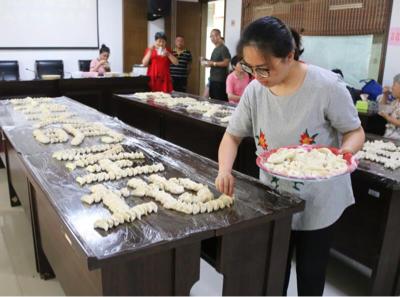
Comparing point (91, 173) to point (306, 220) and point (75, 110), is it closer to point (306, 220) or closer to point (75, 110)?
point (306, 220)

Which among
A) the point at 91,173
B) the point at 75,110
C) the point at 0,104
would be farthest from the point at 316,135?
the point at 0,104

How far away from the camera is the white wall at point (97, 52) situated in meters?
6.91

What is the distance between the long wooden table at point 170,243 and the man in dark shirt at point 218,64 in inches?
180

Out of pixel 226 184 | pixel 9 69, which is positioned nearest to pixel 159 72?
pixel 9 69

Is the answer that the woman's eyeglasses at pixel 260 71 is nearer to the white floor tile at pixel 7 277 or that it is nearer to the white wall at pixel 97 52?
the white floor tile at pixel 7 277

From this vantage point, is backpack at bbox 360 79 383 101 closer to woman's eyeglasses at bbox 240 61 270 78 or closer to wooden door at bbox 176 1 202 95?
woman's eyeglasses at bbox 240 61 270 78

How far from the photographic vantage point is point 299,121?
1.33 meters

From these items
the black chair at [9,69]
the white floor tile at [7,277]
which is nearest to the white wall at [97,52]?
the black chair at [9,69]

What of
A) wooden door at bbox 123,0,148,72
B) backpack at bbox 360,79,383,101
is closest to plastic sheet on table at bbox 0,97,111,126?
backpack at bbox 360,79,383,101

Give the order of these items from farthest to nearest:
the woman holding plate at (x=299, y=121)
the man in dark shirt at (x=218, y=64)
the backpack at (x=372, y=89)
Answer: the man in dark shirt at (x=218, y=64) < the backpack at (x=372, y=89) < the woman holding plate at (x=299, y=121)

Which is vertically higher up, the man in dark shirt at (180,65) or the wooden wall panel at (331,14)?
the wooden wall panel at (331,14)

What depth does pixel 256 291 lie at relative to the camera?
1.39 metres

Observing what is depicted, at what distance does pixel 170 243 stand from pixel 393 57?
4.23 metres

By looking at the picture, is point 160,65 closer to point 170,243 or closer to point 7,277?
point 7,277
